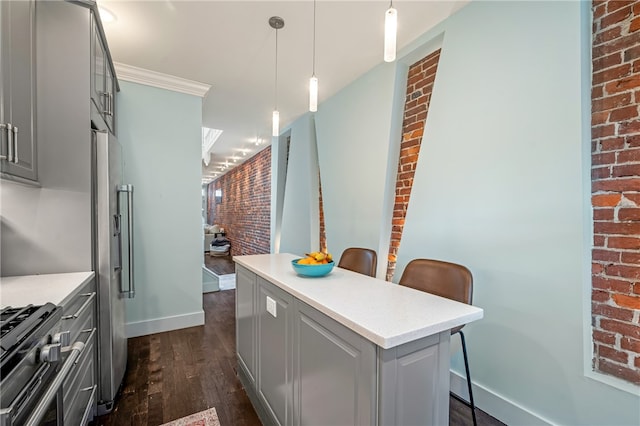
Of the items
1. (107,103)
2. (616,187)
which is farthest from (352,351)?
(107,103)

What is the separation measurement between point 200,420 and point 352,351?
55.5 inches

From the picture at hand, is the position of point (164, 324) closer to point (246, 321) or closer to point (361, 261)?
point (246, 321)

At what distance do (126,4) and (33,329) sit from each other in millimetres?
2228

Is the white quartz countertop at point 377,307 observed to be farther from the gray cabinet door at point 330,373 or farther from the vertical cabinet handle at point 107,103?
the vertical cabinet handle at point 107,103

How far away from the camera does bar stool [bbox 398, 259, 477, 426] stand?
1.57m

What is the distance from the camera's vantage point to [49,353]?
0.93 metres

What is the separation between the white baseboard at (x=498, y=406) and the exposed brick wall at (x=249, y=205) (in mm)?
4289

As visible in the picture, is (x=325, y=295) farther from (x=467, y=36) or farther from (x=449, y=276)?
(x=467, y=36)

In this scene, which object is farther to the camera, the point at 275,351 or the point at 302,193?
the point at 302,193

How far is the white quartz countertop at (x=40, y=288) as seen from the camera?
1.26 meters

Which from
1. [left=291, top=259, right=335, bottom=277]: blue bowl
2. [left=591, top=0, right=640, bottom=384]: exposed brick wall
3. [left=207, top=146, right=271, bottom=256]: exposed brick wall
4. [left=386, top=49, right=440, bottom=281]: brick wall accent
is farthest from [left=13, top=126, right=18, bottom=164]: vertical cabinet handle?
[left=207, top=146, right=271, bottom=256]: exposed brick wall

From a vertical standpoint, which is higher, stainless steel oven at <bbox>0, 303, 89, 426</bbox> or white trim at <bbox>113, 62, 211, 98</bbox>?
white trim at <bbox>113, 62, 211, 98</bbox>

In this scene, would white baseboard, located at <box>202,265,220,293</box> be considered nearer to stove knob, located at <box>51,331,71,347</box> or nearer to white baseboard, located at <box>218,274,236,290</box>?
white baseboard, located at <box>218,274,236,290</box>

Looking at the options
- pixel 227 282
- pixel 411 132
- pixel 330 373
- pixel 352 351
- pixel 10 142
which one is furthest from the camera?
pixel 227 282
